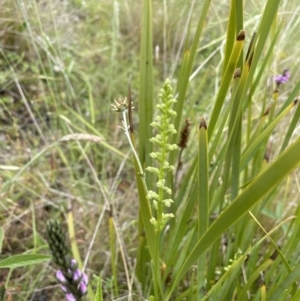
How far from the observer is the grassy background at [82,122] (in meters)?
1.01

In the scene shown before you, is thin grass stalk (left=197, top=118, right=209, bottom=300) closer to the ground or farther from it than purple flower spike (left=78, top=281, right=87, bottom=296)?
farther from it

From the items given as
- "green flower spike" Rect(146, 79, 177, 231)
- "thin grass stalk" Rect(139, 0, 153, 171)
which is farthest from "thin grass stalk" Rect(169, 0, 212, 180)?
"green flower spike" Rect(146, 79, 177, 231)

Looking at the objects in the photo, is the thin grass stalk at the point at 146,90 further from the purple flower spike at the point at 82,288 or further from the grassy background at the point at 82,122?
the purple flower spike at the point at 82,288

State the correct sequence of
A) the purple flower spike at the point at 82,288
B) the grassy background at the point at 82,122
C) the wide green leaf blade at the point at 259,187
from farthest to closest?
the grassy background at the point at 82,122, the purple flower spike at the point at 82,288, the wide green leaf blade at the point at 259,187

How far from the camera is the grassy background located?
1.01 meters

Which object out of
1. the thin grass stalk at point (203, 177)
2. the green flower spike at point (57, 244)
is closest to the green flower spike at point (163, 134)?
the thin grass stalk at point (203, 177)

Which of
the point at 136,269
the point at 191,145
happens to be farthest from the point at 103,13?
the point at 136,269

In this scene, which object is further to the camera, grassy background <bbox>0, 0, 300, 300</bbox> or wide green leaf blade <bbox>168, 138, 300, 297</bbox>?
grassy background <bbox>0, 0, 300, 300</bbox>

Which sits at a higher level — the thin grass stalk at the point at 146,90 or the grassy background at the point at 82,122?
the thin grass stalk at the point at 146,90

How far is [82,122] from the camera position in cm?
141

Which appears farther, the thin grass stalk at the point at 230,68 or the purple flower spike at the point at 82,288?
the purple flower spike at the point at 82,288

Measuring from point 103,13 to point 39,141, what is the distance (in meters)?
0.98

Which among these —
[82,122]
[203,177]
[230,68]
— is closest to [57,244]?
[203,177]

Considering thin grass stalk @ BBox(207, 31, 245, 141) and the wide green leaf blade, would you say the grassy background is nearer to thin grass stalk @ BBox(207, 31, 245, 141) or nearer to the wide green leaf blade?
thin grass stalk @ BBox(207, 31, 245, 141)
